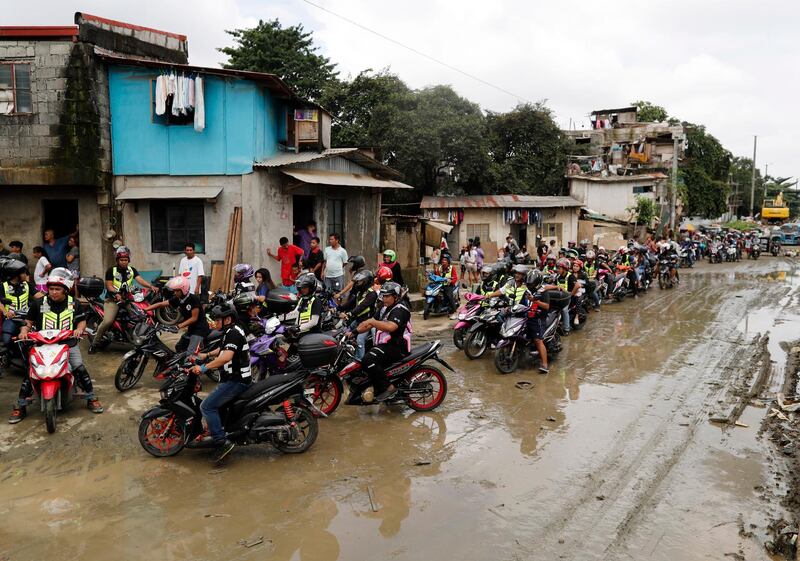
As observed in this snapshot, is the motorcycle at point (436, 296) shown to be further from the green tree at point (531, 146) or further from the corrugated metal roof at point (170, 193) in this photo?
the green tree at point (531, 146)

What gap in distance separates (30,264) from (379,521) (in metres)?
12.6

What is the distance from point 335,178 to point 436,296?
3.87 metres

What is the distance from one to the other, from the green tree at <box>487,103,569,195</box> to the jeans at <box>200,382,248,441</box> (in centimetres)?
3085

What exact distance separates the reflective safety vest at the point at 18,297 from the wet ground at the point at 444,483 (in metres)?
1.11

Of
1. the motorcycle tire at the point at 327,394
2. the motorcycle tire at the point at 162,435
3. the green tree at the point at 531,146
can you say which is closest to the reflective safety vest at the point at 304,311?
the motorcycle tire at the point at 327,394

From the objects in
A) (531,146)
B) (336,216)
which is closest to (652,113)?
(531,146)

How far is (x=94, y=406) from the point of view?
766 cm

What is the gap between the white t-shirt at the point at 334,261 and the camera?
42.6 ft

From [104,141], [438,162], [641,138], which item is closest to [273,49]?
[438,162]

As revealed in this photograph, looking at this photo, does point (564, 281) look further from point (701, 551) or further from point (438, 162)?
point (438, 162)

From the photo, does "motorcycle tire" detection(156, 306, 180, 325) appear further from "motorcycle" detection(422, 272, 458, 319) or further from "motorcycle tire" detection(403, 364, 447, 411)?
"motorcycle tire" detection(403, 364, 447, 411)

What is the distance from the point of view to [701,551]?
15.4 ft

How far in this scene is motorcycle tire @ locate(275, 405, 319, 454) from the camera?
645 centimetres

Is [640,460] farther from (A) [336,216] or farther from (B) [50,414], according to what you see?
(A) [336,216]
